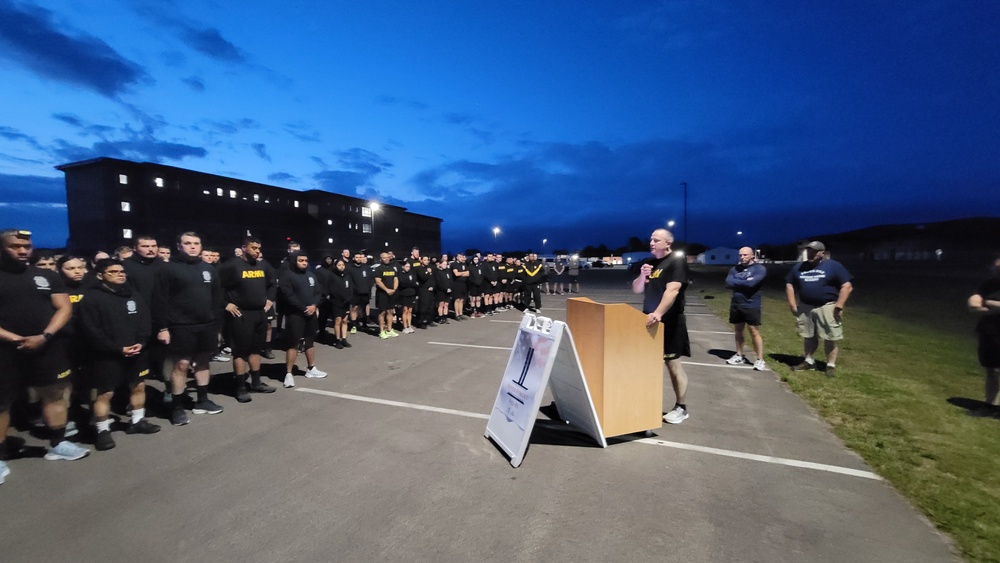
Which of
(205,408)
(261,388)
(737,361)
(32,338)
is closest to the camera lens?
(32,338)

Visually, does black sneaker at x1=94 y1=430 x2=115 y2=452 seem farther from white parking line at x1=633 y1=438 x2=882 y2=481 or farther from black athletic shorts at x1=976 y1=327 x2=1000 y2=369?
black athletic shorts at x1=976 y1=327 x2=1000 y2=369

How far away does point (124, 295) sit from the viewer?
173 inches

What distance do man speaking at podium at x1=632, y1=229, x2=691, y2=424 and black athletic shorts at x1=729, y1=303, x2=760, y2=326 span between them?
9.62 ft

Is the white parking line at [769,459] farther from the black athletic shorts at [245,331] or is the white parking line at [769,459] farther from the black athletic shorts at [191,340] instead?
the black athletic shorts at [191,340]

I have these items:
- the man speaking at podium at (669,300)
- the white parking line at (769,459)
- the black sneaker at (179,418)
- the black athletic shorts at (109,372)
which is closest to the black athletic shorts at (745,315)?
the man speaking at podium at (669,300)

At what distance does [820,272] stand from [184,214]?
46.5m

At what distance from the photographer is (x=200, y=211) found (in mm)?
39500

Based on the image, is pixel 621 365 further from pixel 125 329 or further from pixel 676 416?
pixel 125 329

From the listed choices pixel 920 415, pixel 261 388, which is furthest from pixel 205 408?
pixel 920 415

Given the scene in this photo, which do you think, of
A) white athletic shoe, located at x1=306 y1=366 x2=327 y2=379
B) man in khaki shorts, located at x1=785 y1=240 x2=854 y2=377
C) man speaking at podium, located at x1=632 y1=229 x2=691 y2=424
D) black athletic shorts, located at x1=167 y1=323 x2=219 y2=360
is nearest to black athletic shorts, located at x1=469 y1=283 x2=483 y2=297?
white athletic shoe, located at x1=306 y1=366 x2=327 y2=379

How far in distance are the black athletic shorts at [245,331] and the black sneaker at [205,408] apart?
0.67 metres

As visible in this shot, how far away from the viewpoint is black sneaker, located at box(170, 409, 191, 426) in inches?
188

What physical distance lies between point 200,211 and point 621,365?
46.4 m

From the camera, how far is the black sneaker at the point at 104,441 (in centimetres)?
412
